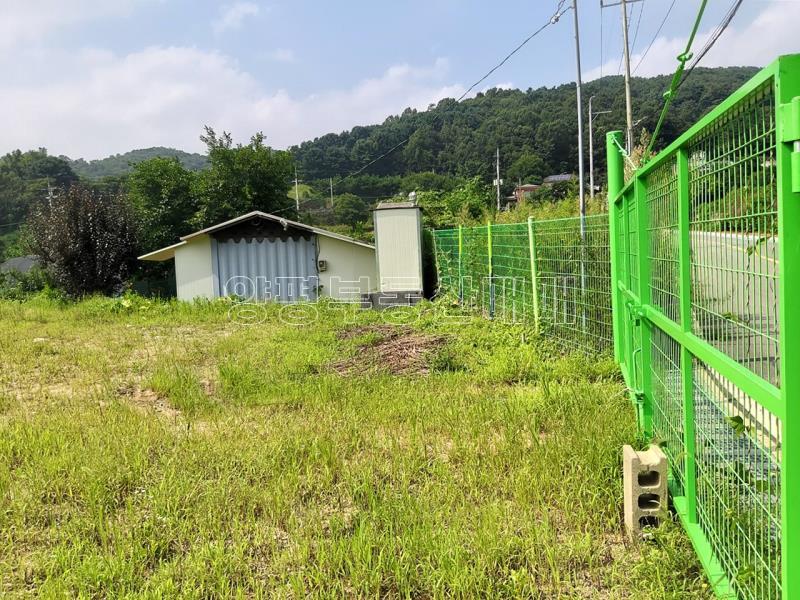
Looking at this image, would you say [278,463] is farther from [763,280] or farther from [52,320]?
[52,320]

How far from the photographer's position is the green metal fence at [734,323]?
121cm

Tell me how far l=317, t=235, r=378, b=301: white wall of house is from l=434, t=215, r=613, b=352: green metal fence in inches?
261

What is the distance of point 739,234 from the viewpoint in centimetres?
155

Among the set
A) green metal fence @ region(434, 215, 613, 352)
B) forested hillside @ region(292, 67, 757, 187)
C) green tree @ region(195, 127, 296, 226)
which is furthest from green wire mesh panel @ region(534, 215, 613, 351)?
green tree @ region(195, 127, 296, 226)

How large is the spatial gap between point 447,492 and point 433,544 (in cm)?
57

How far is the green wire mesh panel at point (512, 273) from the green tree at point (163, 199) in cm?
2155

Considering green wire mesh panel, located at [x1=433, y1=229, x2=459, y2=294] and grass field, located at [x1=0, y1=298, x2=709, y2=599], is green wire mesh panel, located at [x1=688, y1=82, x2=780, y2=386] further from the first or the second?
green wire mesh panel, located at [x1=433, y1=229, x2=459, y2=294]

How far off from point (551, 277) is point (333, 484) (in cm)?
402

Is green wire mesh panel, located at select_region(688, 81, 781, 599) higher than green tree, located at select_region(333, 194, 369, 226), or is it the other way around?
green tree, located at select_region(333, 194, 369, 226)

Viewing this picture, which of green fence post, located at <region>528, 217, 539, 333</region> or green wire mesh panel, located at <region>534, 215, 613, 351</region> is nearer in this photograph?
green wire mesh panel, located at <region>534, 215, 613, 351</region>

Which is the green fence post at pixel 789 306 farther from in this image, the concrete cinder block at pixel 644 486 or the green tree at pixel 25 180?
the green tree at pixel 25 180

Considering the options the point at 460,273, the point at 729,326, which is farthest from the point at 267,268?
the point at 729,326

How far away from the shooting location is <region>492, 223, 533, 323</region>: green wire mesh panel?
24.1ft

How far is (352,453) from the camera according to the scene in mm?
3922
